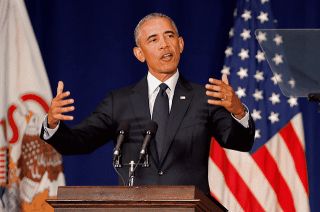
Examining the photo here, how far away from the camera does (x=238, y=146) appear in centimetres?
338

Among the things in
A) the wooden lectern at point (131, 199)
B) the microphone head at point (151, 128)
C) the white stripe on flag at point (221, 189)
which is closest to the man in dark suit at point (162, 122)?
the microphone head at point (151, 128)

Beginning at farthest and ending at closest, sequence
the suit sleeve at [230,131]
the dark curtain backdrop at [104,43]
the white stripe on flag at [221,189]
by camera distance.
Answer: the dark curtain backdrop at [104,43], the white stripe on flag at [221,189], the suit sleeve at [230,131]

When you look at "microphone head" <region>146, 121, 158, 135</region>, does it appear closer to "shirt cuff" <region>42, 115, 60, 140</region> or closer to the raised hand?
the raised hand

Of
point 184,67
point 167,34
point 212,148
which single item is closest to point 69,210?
point 167,34

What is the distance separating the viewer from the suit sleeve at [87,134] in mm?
3424

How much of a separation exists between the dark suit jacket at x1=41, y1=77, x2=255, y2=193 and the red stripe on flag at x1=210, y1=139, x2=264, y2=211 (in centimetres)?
164

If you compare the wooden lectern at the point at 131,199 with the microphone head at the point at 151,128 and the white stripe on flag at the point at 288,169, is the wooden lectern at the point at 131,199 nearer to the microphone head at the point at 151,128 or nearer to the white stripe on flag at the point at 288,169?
the microphone head at the point at 151,128

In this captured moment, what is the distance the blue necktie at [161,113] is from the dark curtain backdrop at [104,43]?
1.98 meters

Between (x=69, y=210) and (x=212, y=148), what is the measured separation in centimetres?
243

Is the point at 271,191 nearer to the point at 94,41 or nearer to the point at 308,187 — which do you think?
the point at 308,187

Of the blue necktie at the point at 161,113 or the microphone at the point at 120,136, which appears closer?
the microphone at the point at 120,136

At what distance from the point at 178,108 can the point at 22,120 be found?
7.42ft

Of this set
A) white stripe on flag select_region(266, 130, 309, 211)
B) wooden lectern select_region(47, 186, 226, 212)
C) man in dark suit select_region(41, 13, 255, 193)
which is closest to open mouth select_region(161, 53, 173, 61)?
man in dark suit select_region(41, 13, 255, 193)

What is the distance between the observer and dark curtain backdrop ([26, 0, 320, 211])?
5590 millimetres
